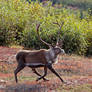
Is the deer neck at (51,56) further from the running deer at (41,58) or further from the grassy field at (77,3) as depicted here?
the grassy field at (77,3)

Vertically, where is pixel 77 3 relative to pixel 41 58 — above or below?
below

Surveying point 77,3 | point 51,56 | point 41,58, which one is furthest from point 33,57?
point 77,3

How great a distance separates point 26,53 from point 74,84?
254 centimetres

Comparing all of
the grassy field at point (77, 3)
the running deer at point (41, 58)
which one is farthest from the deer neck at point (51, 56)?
→ the grassy field at point (77, 3)

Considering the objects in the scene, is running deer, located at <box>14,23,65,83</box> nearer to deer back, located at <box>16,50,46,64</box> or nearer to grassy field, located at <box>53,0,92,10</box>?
deer back, located at <box>16,50,46,64</box>

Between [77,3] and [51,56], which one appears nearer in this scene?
[51,56]

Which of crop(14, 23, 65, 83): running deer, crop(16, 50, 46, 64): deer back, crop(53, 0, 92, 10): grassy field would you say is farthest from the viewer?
crop(53, 0, 92, 10): grassy field

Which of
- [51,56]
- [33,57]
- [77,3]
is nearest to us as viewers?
[51,56]

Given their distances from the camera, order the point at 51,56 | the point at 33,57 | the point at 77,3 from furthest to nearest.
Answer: the point at 77,3 < the point at 33,57 < the point at 51,56

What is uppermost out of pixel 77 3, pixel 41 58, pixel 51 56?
pixel 51 56

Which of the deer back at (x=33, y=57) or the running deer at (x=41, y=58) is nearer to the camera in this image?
the running deer at (x=41, y=58)

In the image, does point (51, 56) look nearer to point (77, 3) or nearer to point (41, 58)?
point (41, 58)

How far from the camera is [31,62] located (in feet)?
35.8

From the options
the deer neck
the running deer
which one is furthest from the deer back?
the deer neck
